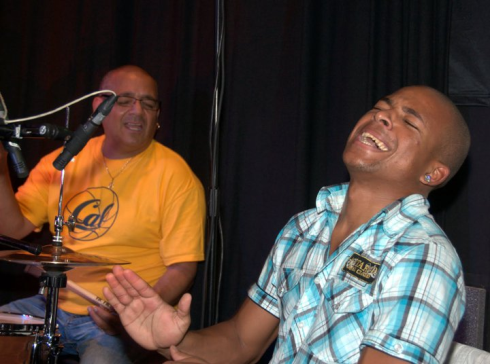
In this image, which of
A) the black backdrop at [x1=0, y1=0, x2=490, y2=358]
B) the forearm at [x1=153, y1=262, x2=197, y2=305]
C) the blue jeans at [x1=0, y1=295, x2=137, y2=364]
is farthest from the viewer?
the forearm at [x1=153, y1=262, x2=197, y2=305]

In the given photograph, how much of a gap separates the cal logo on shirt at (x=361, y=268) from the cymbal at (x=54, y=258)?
0.90 meters

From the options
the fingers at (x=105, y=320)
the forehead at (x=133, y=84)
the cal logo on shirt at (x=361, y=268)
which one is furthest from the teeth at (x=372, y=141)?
the forehead at (x=133, y=84)

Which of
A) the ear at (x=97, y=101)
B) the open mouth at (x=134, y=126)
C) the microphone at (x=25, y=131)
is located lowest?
the open mouth at (x=134, y=126)

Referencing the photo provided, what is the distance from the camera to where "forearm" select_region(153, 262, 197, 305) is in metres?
2.59

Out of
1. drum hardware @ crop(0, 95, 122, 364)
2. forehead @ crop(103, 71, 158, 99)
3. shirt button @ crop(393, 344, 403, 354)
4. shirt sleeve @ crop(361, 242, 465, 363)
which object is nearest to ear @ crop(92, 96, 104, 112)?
forehead @ crop(103, 71, 158, 99)

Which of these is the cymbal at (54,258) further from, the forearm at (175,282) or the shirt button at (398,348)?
the shirt button at (398,348)

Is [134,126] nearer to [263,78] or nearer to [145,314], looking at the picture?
[263,78]

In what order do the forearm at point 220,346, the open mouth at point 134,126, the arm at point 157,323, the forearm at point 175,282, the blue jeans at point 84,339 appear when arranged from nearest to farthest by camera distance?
1. the arm at point 157,323
2. the forearm at point 220,346
3. the blue jeans at point 84,339
4. the forearm at point 175,282
5. the open mouth at point 134,126

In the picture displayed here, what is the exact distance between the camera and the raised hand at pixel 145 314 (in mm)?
1697

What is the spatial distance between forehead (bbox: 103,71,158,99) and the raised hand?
138 centimetres

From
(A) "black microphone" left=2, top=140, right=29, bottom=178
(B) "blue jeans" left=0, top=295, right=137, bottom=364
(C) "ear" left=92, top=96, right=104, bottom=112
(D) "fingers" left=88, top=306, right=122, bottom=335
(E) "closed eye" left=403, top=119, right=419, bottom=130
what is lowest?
(B) "blue jeans" left=0, top=295, right=137, bottom=364

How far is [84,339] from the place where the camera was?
2.51m

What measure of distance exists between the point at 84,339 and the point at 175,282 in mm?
436

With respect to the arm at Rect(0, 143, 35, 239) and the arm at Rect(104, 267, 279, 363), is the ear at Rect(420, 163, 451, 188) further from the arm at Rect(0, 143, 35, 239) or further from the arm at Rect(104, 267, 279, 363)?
the arm at Rect(0, 143, 35, 239)
